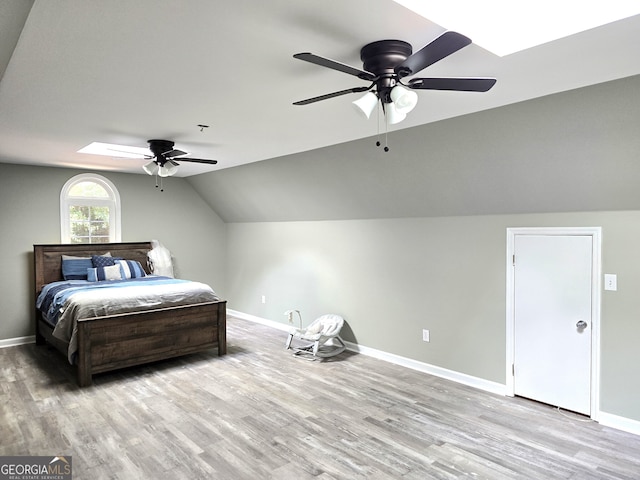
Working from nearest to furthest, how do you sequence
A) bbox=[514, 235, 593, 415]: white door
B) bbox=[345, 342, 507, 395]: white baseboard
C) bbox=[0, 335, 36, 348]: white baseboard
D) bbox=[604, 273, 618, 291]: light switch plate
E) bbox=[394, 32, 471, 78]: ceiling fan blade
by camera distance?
1. bbox=[394, 32, 471, 78]: ceiling fan blade
2. bbox=[604, 273, 618, 291]: light switch plate
3. bbox=[514, 235, 593, 415]: white door
4. bbox=[345, 342, 507, 395]: white baseboard
5. bbox=[0, 335, 36, 348]: white baseboard

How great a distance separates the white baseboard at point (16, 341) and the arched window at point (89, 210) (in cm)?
138

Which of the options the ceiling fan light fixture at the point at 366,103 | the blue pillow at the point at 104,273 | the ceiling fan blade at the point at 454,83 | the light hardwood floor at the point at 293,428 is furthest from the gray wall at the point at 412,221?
the ceiling fan light fixture at the point at 366,103

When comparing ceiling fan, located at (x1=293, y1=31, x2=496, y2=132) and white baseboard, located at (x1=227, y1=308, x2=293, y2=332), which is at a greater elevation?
ceiling fan, located at (x1=293, y1=31, x2=496, y2=132)

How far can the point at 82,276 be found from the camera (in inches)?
221

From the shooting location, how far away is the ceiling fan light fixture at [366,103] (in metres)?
2.03

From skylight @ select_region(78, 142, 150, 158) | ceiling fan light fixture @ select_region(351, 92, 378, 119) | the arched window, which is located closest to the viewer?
ceiling fan light fixture @ select_region(351, 92, 378, 119)

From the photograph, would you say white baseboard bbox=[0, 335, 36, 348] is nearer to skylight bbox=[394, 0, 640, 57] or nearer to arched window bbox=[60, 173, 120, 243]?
arched window bbox=[60, 173, 120, 243]

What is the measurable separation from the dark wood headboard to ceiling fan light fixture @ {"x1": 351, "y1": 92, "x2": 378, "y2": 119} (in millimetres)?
5259

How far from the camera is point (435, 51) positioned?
166 centimetres

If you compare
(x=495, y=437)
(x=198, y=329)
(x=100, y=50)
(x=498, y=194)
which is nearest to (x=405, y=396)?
(x=495, y=437)

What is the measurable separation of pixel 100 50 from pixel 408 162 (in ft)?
8.93

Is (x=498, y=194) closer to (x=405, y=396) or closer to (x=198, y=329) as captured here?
(x=405, y=396)

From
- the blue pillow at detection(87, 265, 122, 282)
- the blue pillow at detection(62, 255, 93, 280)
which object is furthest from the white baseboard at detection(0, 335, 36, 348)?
the blue pillow at detection(87, 265, 122, 282)

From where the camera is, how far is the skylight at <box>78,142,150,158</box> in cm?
445
